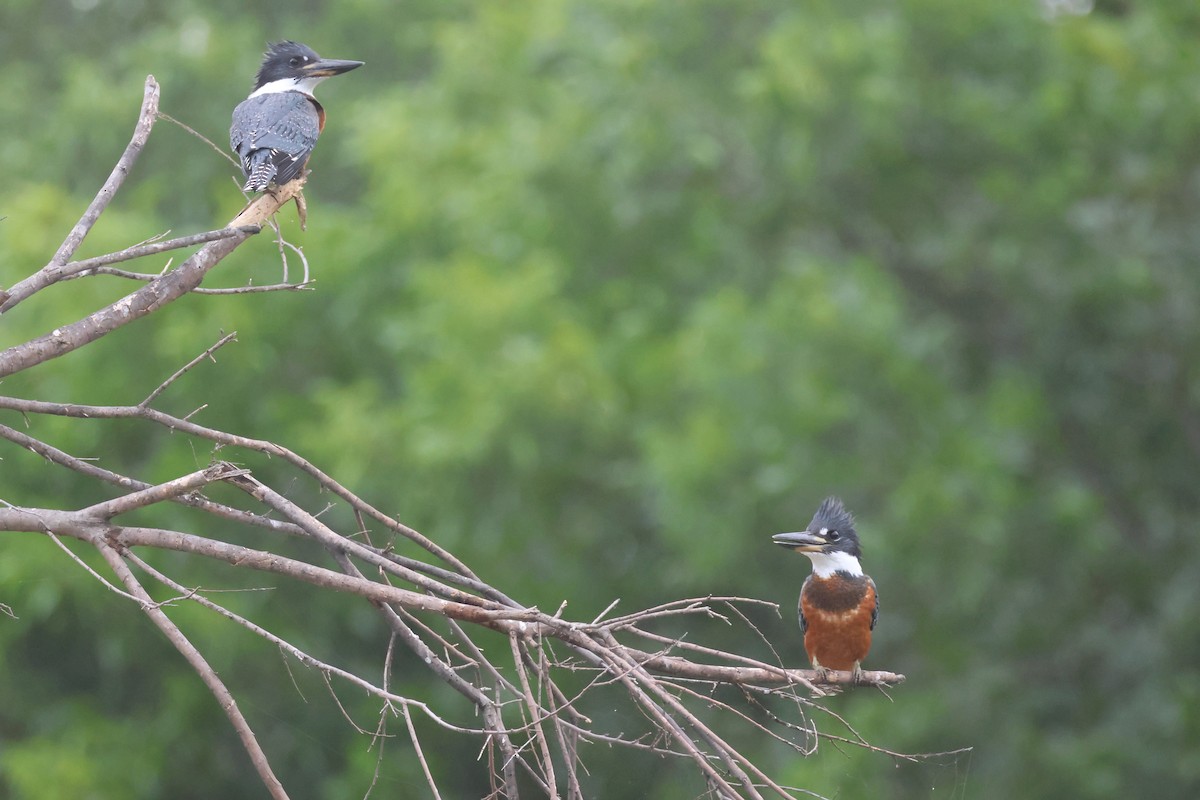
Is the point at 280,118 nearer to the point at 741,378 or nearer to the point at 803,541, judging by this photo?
the point at 803,541

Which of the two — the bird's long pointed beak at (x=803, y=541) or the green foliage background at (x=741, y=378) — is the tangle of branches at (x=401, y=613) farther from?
the green foliage background at (x=741, y=378)

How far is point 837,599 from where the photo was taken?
4254 millimetres

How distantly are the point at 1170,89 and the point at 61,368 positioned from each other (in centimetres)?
620

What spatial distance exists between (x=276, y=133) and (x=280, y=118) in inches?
6.3

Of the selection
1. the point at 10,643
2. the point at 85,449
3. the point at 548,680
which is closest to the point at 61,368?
the point at 85,449

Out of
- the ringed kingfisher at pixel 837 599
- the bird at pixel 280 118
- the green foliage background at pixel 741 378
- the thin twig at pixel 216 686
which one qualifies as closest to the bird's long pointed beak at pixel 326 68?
the bird at pixel 280 118

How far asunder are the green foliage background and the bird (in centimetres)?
304

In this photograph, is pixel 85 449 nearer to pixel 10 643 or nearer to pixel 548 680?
pixel 10 643

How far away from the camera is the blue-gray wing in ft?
11.5

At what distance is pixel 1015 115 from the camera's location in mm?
7664

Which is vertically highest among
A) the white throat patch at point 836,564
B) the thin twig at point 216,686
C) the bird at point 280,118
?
the bird at point 280,118

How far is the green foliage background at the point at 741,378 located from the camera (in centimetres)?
718

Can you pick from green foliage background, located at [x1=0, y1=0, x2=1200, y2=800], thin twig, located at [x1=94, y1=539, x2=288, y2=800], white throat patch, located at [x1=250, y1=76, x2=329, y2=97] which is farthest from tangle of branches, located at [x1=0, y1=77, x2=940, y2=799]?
green foliage background, located at [x1=0, y1=0, x2=1200, y2=800]

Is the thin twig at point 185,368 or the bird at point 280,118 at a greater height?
the bird at point 280,118
